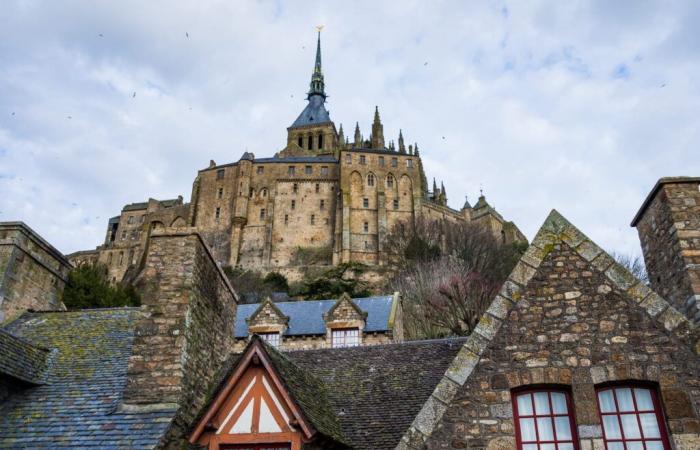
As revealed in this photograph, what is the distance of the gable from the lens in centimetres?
606

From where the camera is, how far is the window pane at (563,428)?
6012mm

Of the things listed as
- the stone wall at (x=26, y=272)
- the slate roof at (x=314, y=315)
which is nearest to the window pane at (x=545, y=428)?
the stone wall at (x=26, y=272)

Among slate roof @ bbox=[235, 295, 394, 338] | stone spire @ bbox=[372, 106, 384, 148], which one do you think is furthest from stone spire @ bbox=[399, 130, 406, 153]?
slate roof @ bbox=[235, 295, 394, 338]

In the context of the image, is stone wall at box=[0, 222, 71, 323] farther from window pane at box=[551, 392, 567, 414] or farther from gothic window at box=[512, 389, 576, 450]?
window pane at box=[551, 392, 567, 414]

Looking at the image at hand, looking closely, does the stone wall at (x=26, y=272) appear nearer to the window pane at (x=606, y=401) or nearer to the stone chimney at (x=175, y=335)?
the stone chimney at (x=175, y=335)

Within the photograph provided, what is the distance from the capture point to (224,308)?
10289 mm

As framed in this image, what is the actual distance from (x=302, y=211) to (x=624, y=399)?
75422 mm

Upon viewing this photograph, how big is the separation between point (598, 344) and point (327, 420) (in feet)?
11.6

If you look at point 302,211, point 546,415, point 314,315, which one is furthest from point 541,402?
A: point 302,211

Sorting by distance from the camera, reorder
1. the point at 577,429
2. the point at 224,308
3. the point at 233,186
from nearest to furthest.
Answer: the point at 577,429, the point at 224,308, the point at 233,186

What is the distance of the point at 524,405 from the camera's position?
6.23 meters

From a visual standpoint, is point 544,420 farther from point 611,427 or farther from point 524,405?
point 611,427

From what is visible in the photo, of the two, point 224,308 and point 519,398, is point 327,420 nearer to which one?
point 519,398

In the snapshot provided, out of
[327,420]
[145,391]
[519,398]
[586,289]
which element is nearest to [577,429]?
[519,398]
